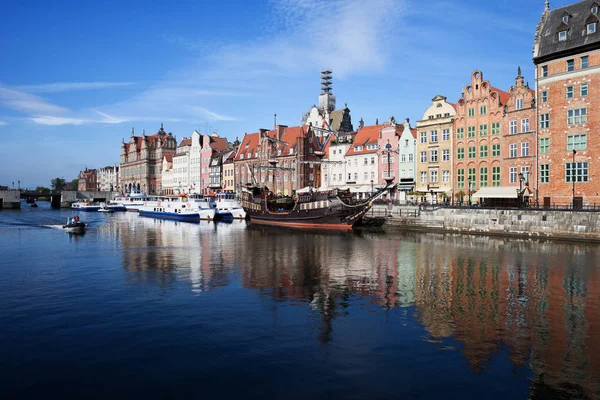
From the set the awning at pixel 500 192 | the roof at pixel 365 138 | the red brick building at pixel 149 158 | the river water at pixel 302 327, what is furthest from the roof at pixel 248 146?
the river water at pixel 302 327

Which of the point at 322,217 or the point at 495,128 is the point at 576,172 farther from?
the point at 322,217

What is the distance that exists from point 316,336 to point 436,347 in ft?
12.9

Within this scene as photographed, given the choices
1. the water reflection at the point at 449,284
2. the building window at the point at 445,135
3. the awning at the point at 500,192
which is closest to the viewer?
the water reflection at the point at 449,284

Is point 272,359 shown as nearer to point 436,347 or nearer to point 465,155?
point 436,347

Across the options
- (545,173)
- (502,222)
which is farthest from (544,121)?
(502,222)

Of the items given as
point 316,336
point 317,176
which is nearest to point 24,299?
point 316,336

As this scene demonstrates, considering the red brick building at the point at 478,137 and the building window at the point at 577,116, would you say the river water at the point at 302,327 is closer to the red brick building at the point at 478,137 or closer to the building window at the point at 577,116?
the building window at the point at 577,116

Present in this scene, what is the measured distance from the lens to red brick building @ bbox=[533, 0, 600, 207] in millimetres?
48375

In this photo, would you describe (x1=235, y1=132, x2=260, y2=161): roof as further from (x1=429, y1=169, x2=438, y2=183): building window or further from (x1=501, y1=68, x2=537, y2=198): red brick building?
(x1=501, y1=68, x2=537, y2=198): red brick building

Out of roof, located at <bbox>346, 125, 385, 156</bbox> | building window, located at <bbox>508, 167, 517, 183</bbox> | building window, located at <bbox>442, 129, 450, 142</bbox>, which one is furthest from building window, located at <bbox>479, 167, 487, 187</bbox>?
roof, located at <bbox>346, 125, 385, 156</bbox>

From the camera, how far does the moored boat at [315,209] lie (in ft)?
198

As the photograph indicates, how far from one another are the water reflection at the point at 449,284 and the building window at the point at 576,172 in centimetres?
1219

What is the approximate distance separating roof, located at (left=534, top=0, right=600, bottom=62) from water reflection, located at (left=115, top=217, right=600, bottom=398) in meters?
22.1

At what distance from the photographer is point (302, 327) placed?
1705 centimetres
